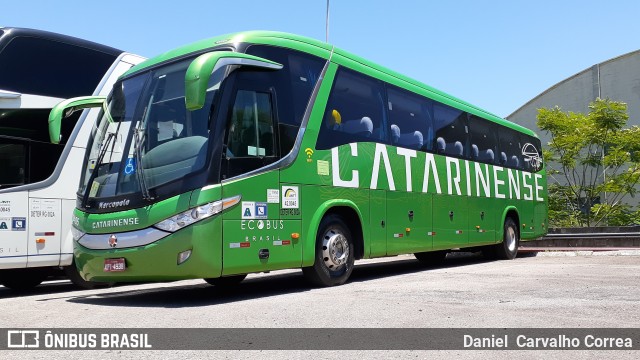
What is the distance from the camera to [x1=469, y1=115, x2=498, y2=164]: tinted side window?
50.1 ft

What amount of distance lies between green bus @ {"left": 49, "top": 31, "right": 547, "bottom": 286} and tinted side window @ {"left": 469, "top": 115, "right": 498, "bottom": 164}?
3631mm

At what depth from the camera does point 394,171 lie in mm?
11477

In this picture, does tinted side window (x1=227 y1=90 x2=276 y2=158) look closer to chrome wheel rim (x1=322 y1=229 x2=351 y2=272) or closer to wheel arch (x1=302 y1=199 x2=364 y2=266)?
wheel arch (x1=302 y1=199 x2=364 y2=266)

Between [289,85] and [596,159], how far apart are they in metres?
27.1

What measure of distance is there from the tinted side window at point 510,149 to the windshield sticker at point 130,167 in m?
11.0

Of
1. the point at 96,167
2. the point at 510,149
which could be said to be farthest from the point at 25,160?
the point at 510,149

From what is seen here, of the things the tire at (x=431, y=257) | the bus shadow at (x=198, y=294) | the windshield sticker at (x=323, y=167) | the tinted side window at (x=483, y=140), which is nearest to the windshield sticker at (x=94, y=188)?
the bus shadow at (x=198, y=294)

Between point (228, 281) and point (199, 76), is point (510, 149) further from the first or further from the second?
point (199, 76)

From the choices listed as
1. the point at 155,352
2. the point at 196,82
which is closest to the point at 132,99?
the point at 196,82

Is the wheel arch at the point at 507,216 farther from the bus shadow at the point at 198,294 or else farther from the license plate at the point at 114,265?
the license plate at the point at 114,265

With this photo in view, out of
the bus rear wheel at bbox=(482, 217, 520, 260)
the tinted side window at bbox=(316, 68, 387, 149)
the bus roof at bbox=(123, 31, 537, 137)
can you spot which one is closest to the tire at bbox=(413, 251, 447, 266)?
the bus rear wheel at bbox=(482, 217, 520, 260)

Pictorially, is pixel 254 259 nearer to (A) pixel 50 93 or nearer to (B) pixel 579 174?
(A) pixel 50 93

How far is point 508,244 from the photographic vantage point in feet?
55.6

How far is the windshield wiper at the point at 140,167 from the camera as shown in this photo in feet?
25.8
